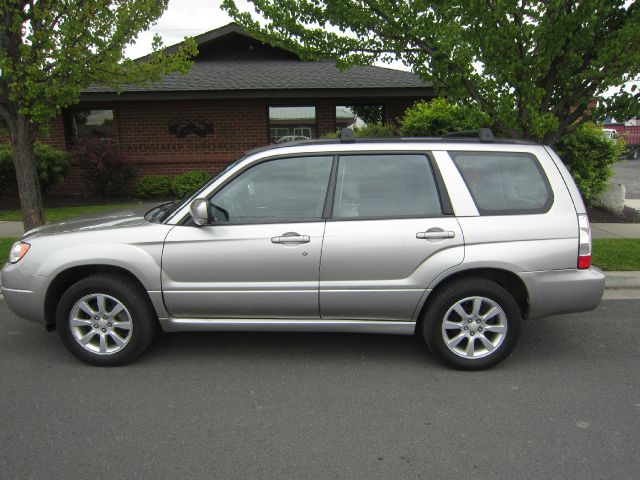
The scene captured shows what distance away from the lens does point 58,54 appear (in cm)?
627

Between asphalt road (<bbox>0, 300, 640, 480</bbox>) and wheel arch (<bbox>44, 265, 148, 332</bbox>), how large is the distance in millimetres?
394

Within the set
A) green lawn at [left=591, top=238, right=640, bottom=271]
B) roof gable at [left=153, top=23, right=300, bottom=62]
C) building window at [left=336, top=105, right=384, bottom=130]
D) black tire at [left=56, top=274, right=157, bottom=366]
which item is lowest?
green lawn at [left=591, top=238, right=640, bottom=271]

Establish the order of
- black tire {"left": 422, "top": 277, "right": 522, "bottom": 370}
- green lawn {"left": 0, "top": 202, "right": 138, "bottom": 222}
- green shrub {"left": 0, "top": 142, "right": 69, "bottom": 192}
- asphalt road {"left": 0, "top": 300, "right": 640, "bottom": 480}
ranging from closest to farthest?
asphalt road {"left": 0, "top": 300, "right": 640, "bottom": 480} → black tire {"left": 422, "top": 277, "right": 522, "bottom": 370} → green lawn {"left": 0, "top": 202, "right": 138, "bottom": 222} → green shrub {"left": 0, "top": 142, "right": 69, "bottom": 192}

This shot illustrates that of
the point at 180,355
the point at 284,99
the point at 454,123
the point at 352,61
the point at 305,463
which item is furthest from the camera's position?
the point at 284,99

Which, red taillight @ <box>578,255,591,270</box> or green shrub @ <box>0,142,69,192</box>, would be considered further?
green shrub @ <box>0,142,69,192</box>

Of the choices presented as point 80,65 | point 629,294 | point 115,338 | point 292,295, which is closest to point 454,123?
point 629,294

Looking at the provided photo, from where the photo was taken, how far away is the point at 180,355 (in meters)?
4.19

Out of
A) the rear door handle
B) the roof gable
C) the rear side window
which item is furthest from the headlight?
the roof gable

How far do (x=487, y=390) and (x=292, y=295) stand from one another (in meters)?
1.52

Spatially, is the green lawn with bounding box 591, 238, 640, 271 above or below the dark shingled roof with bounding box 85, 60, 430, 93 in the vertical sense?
below

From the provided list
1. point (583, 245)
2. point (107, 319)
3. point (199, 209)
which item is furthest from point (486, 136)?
point (107, 319)

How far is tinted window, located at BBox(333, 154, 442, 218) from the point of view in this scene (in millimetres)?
3848

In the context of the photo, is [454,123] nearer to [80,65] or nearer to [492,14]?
[492,14]

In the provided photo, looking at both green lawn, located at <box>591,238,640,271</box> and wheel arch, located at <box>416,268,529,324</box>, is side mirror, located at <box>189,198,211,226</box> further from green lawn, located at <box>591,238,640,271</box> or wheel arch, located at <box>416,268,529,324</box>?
green lawn, located at <box>591,238,640,271</box>
